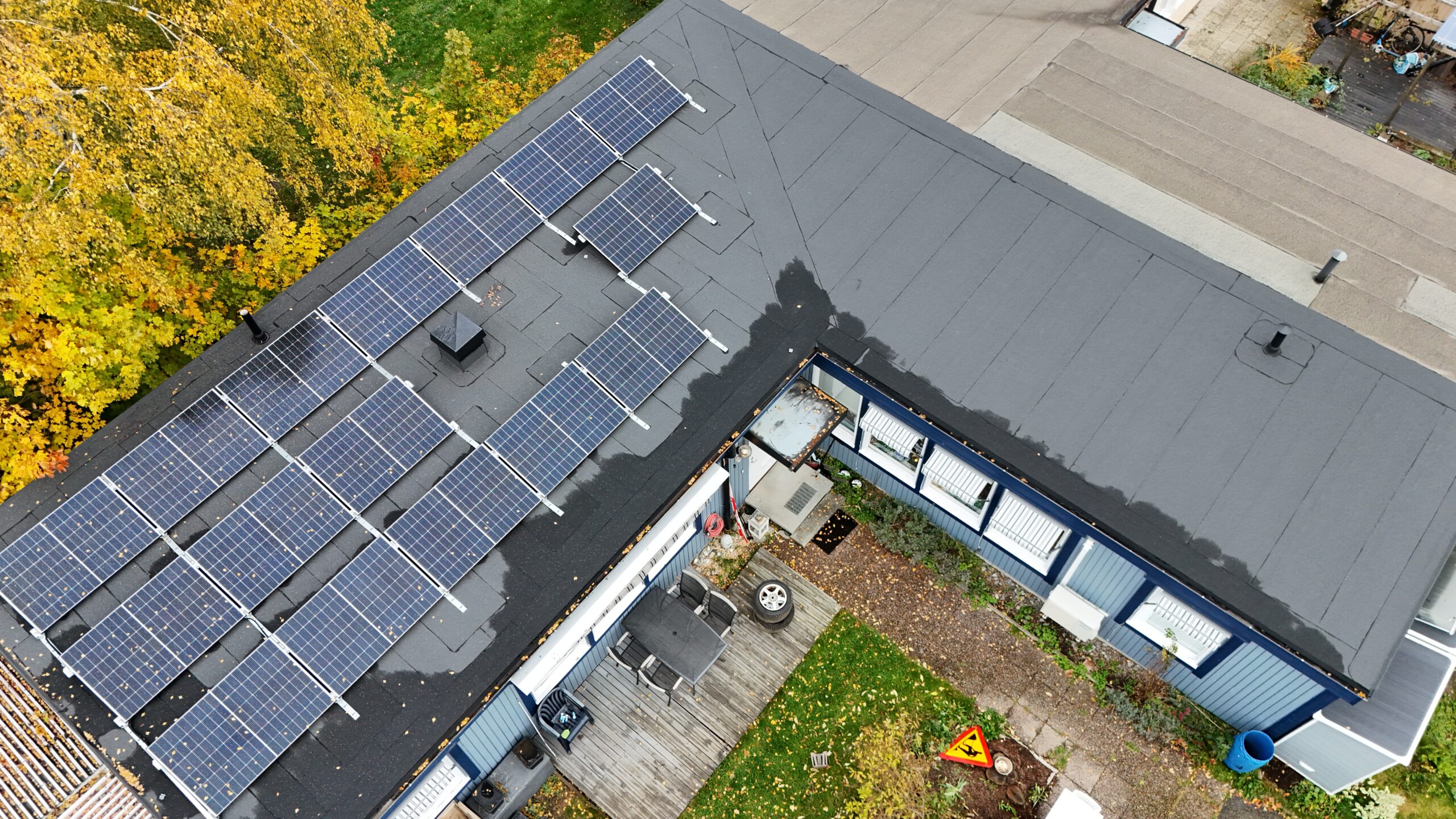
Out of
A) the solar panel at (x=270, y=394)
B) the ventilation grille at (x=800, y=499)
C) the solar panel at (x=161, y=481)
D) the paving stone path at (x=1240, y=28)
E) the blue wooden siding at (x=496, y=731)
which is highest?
the paving stone path at (x=1240, y=28)

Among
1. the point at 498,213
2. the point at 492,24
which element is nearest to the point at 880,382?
the point at 498,213

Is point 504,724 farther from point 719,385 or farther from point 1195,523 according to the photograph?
point 1195,523

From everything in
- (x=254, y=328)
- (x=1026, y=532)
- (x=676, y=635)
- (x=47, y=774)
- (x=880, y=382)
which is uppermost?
(x=1026, y=532)

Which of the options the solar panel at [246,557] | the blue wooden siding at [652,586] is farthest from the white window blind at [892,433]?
the solar panel at [246,557]

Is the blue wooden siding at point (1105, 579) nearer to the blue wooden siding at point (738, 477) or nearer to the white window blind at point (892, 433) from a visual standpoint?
the white window blind at point (892, 433)

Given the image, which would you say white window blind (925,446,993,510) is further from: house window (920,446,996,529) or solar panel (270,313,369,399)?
solar panel (270,313,369,399)

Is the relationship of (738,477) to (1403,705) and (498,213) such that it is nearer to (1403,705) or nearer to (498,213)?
(498,213)

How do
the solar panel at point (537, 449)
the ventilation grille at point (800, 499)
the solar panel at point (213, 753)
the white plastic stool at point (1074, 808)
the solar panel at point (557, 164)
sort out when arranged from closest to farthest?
1. the solar panel at point (213, 753)
2. the solar panel at point (537, 449)
3. the white plastic stool at point (1074, 808)
4. the solar panel at point (557, 164)
5. the ventilation grille at point (800, 499)

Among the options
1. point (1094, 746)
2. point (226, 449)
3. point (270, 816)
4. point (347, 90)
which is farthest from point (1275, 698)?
point (347, 90)
